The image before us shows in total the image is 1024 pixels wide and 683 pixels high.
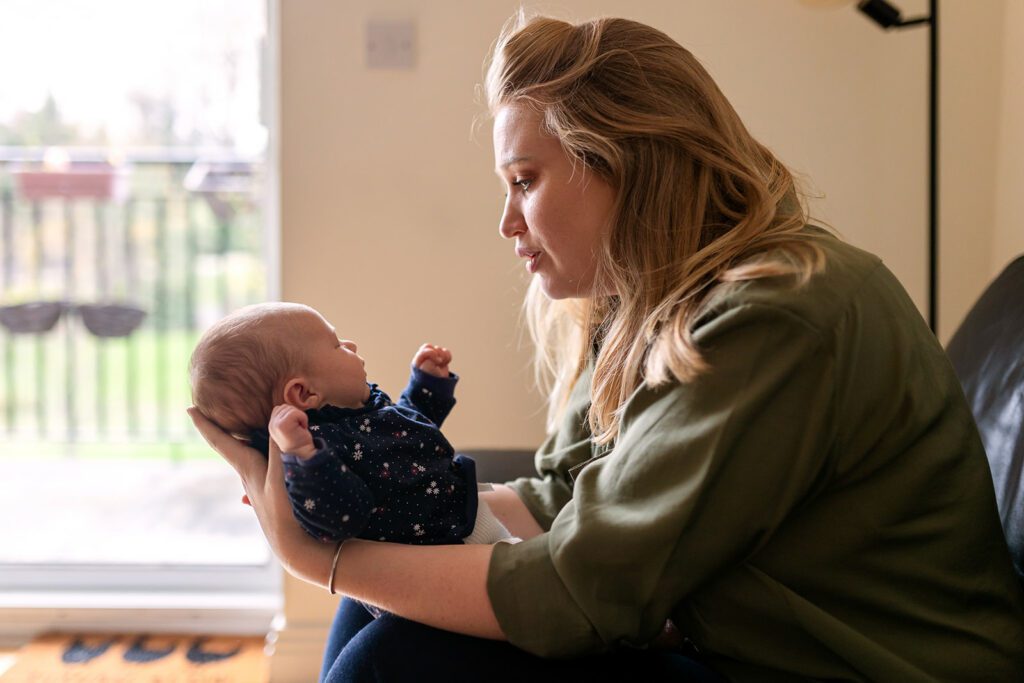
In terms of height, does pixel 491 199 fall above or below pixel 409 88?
below

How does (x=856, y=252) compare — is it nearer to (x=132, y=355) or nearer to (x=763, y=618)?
(x=763, y=618)

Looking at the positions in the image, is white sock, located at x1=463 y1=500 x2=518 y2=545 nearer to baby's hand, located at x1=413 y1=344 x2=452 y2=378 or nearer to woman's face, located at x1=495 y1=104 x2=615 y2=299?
baby's hand, located at x1=413 y1=344 x2=452 y2=378

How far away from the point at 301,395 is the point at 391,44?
1.07 metres

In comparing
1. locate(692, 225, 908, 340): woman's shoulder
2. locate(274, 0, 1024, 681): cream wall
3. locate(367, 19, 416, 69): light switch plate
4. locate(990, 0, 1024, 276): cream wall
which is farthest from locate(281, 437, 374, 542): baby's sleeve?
locate(990, 0, 1024, 276): cream wall

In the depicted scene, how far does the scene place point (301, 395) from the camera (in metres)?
1.31

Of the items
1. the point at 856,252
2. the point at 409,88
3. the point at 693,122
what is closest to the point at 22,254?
the point at 409,88

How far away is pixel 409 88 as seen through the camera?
6.99 ft

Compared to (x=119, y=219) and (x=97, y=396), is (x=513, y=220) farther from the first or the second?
(x=97, y=396)

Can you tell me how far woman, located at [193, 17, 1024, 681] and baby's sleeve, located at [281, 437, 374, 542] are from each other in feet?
0.14

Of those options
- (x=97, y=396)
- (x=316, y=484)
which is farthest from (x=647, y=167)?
(x=97, y=396)

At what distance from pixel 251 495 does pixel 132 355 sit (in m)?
1.60

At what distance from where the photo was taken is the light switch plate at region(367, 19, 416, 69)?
2.11 meters

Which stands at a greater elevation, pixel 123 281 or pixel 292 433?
pixel 292 433

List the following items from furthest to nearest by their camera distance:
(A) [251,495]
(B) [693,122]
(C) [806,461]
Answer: (A) [251,495] → (B) [693,122] → (C) [806,461]
